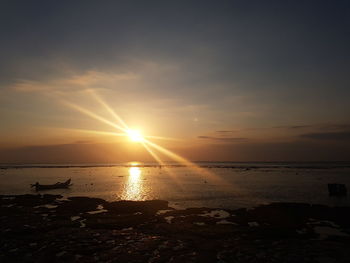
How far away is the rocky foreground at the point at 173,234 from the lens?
63.8 ft

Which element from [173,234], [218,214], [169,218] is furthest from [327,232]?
[169,218]

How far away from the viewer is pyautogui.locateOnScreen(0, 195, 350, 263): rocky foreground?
19.4 metres

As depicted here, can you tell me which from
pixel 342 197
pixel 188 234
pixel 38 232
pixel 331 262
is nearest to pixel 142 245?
pixel 188 234

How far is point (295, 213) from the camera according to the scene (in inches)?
1331

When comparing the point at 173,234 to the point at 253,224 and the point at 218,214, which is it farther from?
the point at 218,214

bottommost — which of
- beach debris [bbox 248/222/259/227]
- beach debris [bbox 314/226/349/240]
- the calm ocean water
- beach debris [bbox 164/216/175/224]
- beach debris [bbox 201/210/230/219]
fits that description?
beach debris [bbox 314/226/349/240]

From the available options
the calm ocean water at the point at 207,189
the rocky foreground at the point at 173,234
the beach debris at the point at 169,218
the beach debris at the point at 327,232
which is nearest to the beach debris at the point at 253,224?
the rocky foreground at the point at 173,234

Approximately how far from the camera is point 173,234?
2481 centimetres

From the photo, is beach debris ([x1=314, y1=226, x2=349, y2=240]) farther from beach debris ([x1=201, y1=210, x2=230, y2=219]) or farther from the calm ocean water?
the calm ocean water

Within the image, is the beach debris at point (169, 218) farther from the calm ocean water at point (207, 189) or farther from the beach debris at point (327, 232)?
the beach debris at point (327, 232)

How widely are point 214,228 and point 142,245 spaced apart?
785 cm

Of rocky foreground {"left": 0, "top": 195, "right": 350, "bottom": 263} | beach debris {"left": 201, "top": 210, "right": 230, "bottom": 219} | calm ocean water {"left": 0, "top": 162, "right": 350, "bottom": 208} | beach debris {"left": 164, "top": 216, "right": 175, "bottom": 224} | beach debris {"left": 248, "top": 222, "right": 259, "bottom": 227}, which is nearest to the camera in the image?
rocky foreground {"left": 0, "top": 195, "right": 350, "bottom": 263}

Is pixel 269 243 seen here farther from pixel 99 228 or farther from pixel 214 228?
pixel 99 228

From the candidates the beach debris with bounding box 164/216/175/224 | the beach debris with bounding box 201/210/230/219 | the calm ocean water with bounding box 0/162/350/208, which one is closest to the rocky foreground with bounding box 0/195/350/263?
the beach debris with bounding box 201/210/230/219
